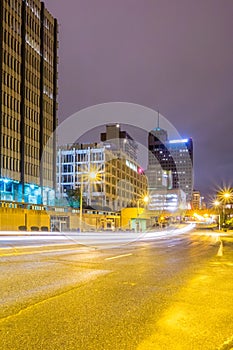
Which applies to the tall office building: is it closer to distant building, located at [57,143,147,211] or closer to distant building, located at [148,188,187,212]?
distant building, located at [57,143,147,211]

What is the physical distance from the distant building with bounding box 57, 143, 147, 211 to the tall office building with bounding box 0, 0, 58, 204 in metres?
21.0

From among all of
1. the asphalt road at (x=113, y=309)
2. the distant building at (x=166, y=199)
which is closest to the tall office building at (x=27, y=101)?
the asphalt road at (x=113, y=309)

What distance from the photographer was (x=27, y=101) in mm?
76812

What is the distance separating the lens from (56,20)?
8912 cm

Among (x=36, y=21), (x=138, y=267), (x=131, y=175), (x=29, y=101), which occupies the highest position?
(x=36, y=21)

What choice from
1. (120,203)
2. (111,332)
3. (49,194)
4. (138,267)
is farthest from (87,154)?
(111,332)

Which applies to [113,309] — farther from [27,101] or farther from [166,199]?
[166,199]

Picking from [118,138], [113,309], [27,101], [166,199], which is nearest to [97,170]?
[27,101]

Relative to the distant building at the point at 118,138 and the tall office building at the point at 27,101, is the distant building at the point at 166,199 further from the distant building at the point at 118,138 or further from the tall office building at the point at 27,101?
the tall office building at the point at 27,101

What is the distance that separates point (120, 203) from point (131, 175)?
1673cm

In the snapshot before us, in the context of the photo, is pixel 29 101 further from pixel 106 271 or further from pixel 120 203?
pixel 106 271

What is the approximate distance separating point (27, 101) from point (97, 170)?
104ft

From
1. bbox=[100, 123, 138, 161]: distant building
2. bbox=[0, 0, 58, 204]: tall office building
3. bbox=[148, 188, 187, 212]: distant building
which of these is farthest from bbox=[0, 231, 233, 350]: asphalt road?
bbox=[148, 188, 187, 212]: distant building

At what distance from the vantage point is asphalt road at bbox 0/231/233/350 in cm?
493
